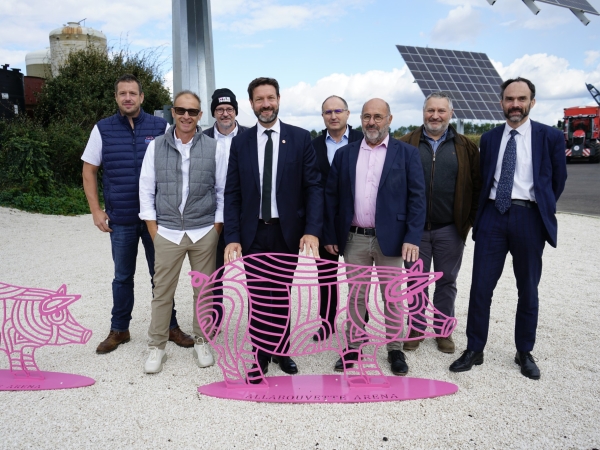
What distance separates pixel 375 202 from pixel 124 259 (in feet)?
7.24

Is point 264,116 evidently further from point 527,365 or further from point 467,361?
point 527,365

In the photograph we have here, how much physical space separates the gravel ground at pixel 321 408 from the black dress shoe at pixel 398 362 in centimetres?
10

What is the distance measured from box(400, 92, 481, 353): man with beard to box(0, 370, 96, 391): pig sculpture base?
109 inches

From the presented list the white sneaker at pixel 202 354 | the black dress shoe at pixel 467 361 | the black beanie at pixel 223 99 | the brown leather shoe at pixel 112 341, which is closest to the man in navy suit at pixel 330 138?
the black beanie at pixel 223 99

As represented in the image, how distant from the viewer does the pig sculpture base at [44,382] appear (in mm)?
3428

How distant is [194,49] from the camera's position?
916 cm

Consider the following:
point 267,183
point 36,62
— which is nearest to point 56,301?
point 267,183

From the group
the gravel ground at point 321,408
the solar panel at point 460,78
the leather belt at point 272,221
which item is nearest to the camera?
the gravel ground at point 321,408

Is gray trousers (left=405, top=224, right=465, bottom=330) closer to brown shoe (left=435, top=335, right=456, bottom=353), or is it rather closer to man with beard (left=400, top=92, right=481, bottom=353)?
man with beard (left=400, top=92, right=481, bottom=353)

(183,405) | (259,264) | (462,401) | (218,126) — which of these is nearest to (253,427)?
(183,405)

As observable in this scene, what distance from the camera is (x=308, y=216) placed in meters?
3.55

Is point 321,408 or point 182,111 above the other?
point 182,111

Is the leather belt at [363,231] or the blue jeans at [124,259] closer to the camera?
the leather belt at [363,231]

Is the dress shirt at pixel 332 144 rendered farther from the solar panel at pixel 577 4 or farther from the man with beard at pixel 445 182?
the solar panel at pixel 577 4
